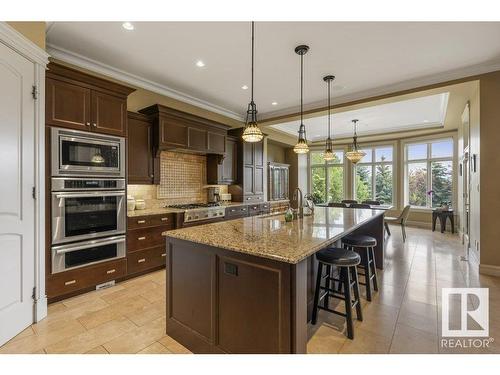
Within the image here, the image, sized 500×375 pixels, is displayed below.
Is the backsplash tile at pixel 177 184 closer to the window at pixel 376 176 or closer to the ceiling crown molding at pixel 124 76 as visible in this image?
the ceiling crown molding at pixel 124 76

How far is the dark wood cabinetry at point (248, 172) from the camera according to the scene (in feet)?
18.0

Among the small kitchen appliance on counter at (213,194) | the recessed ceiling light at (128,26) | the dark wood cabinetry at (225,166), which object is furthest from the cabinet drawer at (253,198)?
the recessed ceiling light at (128,26)

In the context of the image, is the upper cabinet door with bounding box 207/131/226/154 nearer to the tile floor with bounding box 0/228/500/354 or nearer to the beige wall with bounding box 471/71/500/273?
the tile floor with bounding box 0/228/500/354

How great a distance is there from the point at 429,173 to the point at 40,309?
9.12 metres

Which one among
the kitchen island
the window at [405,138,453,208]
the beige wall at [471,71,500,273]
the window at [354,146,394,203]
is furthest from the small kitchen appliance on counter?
the window at [405,138,453,208]

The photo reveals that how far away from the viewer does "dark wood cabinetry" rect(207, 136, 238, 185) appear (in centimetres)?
504

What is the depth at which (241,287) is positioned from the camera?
1.61 m

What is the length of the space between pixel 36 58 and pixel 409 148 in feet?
29.1

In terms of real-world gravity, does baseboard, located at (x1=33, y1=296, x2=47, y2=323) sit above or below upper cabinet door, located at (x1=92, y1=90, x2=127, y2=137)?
below

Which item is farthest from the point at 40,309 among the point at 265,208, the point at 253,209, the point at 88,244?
the point at 265,208

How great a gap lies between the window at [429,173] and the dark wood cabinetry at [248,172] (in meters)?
5.05

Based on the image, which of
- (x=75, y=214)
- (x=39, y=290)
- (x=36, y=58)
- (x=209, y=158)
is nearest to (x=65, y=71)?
(x=36, y=58)

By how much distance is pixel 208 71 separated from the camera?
365 centimetres

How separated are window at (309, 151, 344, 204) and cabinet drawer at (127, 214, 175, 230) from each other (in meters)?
6.18
